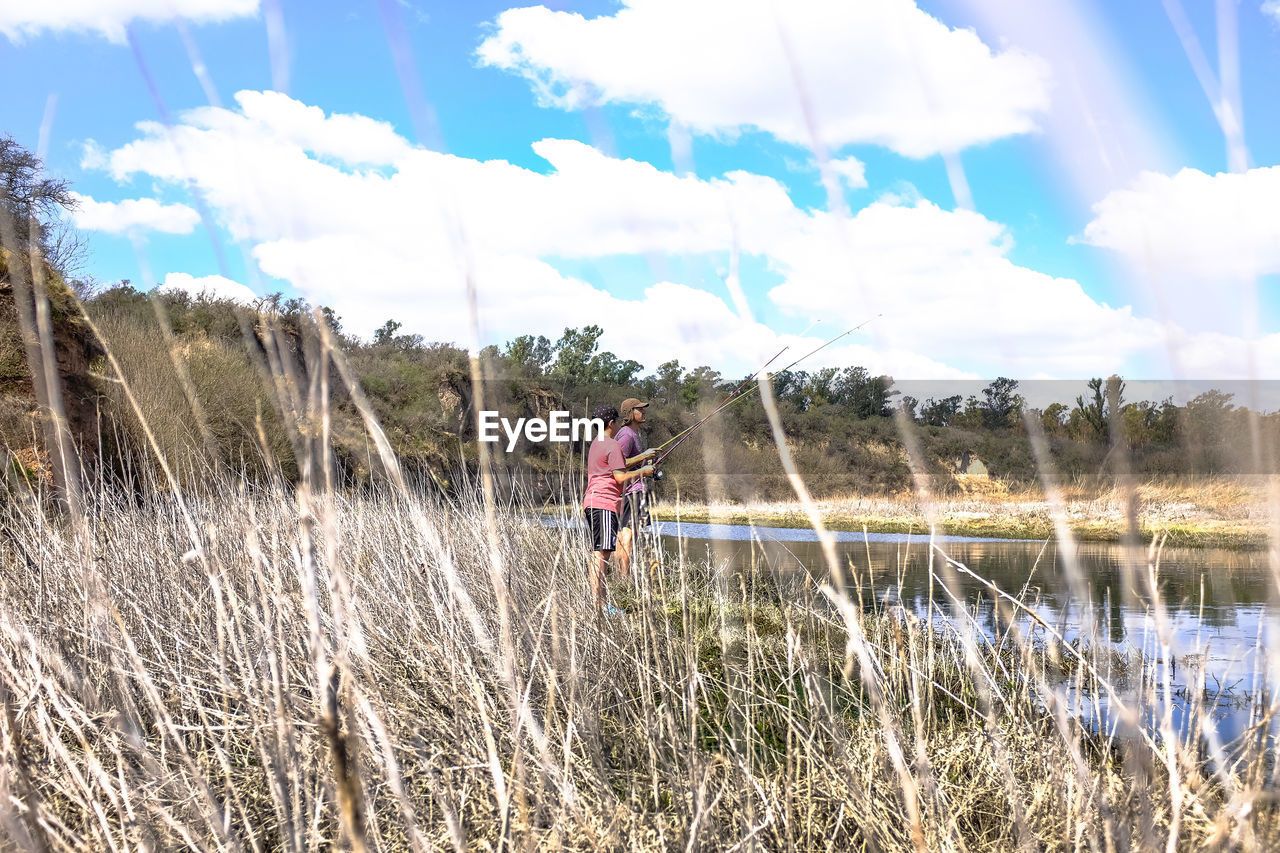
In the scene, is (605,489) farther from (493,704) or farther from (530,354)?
(530,354)

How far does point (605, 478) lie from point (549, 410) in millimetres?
25557

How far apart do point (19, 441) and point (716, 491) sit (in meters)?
8.95

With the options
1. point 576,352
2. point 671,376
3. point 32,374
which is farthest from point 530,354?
point 32,374

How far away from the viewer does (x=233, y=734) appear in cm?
312

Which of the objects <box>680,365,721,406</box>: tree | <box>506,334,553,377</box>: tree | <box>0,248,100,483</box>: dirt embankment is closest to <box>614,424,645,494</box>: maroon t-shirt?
<box>680,365,721,406</box>: tree

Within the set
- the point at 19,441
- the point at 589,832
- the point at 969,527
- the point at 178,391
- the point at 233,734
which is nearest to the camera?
the point at 589,832

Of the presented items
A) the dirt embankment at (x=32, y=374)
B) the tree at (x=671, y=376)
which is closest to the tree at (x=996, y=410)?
the tree at (x=671, y=376)

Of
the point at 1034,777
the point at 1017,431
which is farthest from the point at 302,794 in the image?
the point at 1017,431

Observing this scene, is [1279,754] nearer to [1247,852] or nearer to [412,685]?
[1247,852]

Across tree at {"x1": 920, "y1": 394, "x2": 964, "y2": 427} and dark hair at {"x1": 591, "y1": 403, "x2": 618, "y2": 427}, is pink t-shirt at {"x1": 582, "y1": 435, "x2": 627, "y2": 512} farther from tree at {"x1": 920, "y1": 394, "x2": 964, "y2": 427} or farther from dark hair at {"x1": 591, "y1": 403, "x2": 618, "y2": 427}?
tree at {"x1": 920, "y1": 394, "x2": 964, "y2": 427}

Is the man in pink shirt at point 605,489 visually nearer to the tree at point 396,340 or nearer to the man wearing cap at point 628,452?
the man wearing cap at point 628,452

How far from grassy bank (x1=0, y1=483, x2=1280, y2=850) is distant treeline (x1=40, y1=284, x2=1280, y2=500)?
42 cm

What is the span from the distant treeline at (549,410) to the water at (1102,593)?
294 mm

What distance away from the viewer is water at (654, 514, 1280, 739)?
214 centimetres
